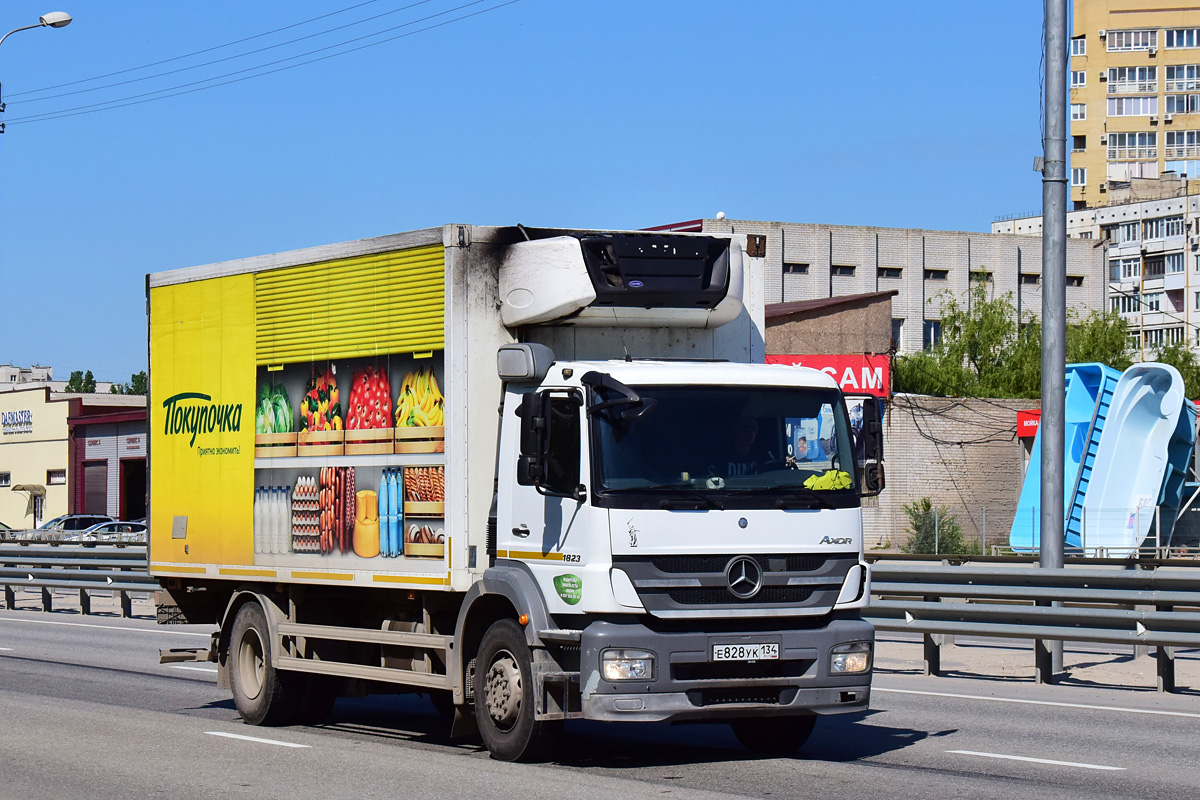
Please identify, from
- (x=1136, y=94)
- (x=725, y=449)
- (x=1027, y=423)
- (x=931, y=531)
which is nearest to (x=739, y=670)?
(x=725, y=449)

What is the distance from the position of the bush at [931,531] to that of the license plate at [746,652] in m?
29.3

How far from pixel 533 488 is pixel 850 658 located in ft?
7.02

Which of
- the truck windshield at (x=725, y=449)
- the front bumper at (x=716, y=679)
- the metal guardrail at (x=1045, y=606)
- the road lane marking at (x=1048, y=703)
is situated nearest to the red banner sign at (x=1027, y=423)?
the metal guardrail at (x=1045, y=606)

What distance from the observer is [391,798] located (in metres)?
8.62

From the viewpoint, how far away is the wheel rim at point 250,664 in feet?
39.8

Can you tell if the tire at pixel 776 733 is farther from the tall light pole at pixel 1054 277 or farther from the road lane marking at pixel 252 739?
the tall light pole at pixel 1054 277

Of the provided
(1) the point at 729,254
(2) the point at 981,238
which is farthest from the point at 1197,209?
(1) the point at 729,254

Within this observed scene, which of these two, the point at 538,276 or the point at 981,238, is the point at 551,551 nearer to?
the point at 538,276

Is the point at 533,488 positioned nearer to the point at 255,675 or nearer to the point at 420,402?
the point at 420,402

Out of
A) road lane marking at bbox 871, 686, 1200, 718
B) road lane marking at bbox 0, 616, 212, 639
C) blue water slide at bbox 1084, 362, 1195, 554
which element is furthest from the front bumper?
blue water slide at bbox 1084, 362, 1195, 554

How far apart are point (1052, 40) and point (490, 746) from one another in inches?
382

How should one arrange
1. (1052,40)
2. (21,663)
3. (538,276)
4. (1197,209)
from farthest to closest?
(1197,209)
(21,663)
(1052,40)
(538,276)

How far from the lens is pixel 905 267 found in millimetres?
80062

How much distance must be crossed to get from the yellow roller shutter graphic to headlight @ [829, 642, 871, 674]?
3.13m
